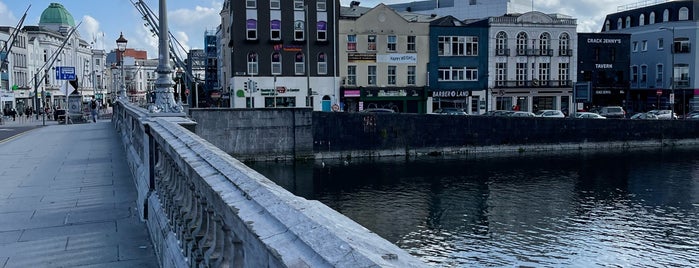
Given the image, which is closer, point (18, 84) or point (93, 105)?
point (93, 105)

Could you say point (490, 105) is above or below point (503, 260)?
above

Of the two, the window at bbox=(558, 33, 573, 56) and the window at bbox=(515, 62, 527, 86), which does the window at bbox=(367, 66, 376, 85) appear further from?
the window at bbox=(558, 33, 573, 56)

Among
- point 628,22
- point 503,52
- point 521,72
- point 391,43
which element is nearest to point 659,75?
point 628,22

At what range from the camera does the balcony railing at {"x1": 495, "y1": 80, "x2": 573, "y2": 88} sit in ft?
196

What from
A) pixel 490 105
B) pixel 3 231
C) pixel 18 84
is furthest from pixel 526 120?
pixel 18 84

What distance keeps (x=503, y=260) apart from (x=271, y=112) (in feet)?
84.2

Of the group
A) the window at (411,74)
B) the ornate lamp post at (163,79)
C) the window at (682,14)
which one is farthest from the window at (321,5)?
the ornate lamp post at (163,79)

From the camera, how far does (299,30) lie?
55031 millimetres

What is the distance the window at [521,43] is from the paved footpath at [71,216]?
50163mm

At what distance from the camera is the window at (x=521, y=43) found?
2375 inches

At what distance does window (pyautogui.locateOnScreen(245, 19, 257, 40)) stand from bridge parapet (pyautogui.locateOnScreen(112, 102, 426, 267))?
47389mm

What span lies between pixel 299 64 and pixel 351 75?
4.61m

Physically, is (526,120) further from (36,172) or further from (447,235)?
(36,172)

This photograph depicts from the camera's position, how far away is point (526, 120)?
48.0m
